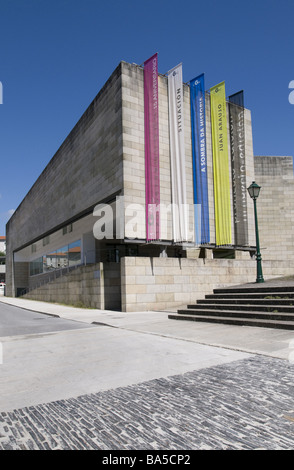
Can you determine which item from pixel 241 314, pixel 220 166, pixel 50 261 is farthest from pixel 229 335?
pixel 50 261

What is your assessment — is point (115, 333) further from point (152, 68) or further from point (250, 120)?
point (250, 120)

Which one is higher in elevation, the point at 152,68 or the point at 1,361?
the point at 152,68

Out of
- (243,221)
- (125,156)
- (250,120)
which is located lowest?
(243,221)

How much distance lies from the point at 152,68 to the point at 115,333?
52.2 feet

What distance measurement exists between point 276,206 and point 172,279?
15733mm

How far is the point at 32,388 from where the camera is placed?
4.76m

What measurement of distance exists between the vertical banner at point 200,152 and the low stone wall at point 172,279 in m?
2.41

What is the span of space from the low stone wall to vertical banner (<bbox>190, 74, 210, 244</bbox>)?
2.41 meters

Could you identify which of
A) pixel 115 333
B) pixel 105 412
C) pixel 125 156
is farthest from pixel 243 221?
pixel 105 412

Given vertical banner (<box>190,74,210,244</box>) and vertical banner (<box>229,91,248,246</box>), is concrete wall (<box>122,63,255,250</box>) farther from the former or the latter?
vertical banner (<box>229,91,248,246</box>)

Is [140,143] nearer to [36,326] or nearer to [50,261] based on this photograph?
[36,326]

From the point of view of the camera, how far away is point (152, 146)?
19.8m

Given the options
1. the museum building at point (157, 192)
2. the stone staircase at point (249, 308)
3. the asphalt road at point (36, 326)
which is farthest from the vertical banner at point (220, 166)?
the asphalt road at point (36, 326)

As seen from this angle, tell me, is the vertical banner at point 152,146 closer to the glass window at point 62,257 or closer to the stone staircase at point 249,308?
the stone staircase at point 249,308
